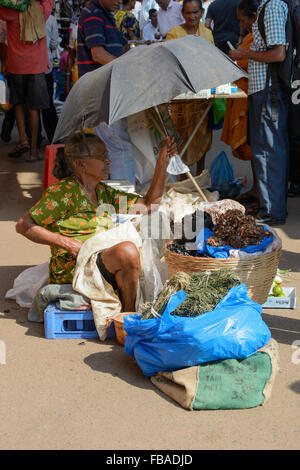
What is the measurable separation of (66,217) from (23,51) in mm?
4542

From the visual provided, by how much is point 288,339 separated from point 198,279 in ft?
2.25

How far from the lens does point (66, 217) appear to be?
12.8 feet

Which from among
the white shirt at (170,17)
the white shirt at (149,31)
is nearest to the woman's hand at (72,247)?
the white shirt at (170,17)

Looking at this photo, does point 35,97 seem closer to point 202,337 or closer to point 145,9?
point 145,9

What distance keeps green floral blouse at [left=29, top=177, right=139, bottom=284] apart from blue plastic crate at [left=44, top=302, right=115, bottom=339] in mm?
254

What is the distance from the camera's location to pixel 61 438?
9.03 feet

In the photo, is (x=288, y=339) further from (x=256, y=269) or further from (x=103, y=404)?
(x=103, y=404)

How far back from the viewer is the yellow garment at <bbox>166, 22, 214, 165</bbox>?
633cm

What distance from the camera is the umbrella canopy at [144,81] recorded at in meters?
3.59

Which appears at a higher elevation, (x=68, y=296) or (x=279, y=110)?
(x=279, y=110)

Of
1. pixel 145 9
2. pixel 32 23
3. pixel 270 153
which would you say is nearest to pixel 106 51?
pixel 270 153

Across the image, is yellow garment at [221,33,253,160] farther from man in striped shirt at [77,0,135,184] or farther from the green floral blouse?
the green floral blouse

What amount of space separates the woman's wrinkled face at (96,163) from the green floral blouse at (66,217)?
101 millimetres
